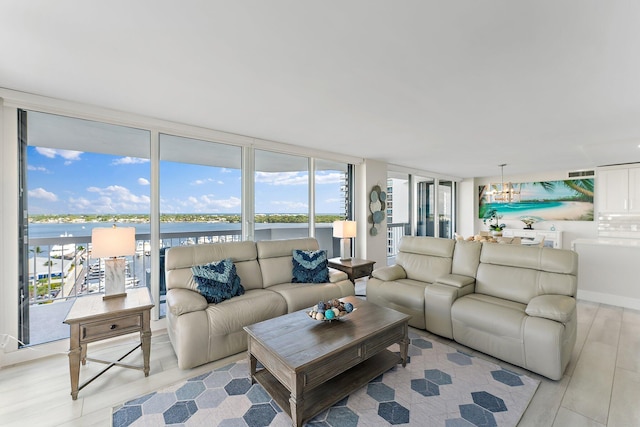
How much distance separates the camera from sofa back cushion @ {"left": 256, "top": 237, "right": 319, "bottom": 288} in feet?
11.3

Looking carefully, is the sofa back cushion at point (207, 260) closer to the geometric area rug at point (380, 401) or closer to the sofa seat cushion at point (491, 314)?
the geometric area rug at point (380, 401)

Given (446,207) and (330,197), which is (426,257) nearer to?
(330,197)

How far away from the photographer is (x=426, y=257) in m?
3.69

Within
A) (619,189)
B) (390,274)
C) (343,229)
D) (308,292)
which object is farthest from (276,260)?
(619,189)

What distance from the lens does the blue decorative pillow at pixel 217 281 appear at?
9.01 ft

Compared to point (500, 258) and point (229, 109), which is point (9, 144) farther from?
point (500, 258)

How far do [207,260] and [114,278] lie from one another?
84cm

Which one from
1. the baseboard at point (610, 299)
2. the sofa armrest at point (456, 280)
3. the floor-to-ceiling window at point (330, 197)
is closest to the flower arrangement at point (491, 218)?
the baseboard at point (610, 299)

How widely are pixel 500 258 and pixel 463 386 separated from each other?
61.6 inches

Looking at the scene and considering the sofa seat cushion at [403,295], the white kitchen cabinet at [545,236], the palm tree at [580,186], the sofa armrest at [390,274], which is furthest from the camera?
the white kitchen cabinet at [545,236]

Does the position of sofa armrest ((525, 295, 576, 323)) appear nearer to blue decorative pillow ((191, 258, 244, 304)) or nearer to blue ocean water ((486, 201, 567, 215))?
blue decorative pillow ((191, 258, 244, 304))

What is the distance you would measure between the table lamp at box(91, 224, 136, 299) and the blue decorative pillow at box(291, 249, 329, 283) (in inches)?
→ 69.2

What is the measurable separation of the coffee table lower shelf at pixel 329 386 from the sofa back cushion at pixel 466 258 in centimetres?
147

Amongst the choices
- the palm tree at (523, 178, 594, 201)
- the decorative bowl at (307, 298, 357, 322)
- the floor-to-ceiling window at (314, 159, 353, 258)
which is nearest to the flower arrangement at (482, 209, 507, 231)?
the palm tree at (523, 178, 594, 201)
